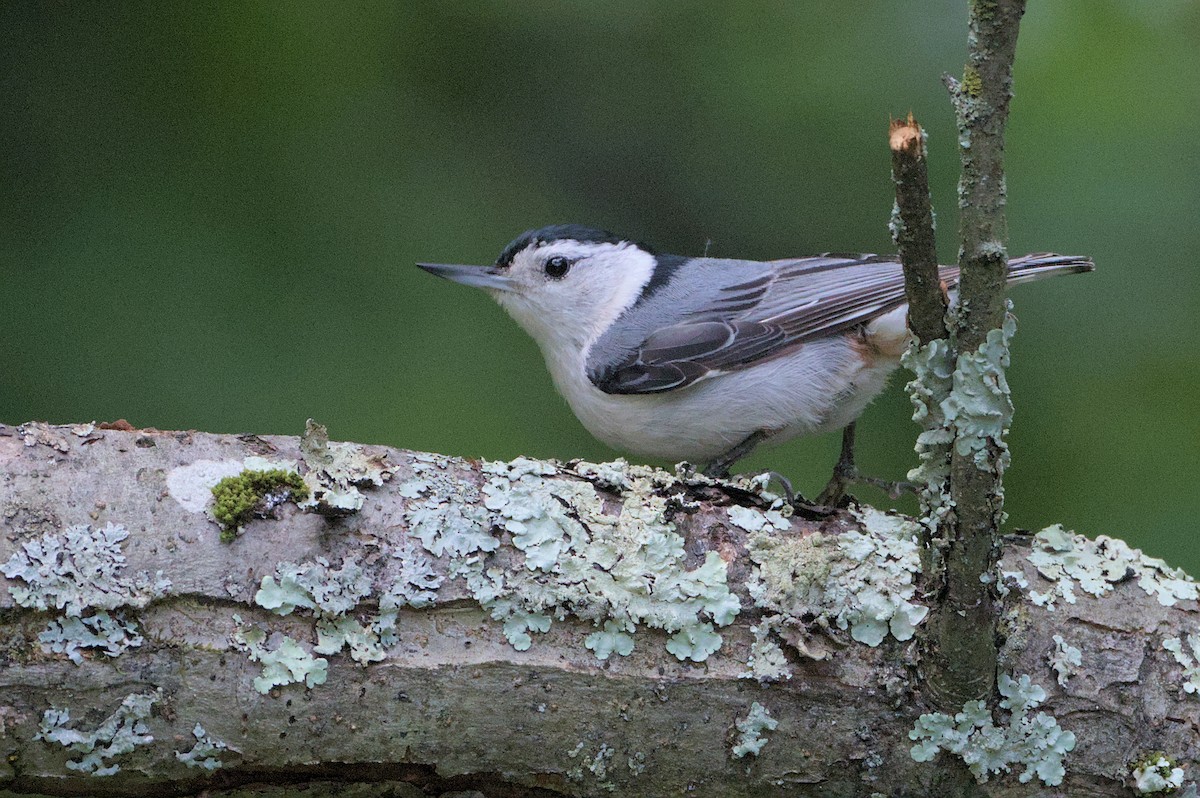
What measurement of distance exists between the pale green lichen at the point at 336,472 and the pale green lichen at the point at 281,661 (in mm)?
183

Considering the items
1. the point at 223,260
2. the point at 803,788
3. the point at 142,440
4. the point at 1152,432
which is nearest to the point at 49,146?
the point at 223,260

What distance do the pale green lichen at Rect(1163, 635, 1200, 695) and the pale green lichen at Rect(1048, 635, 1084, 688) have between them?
0.15 metres

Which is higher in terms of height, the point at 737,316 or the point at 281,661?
the point at 737,316

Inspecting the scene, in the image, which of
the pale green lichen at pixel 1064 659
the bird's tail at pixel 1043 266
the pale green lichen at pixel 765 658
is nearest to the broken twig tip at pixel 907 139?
the pale green lichen at pixel 765 658

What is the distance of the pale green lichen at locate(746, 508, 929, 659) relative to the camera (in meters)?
1.49

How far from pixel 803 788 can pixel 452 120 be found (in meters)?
1.71

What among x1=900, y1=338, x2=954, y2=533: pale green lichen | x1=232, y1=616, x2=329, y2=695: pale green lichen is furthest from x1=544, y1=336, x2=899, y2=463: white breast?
x1=232, y1=616, x2=329, y2=695: pale green lichen

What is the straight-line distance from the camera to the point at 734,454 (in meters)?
2.36

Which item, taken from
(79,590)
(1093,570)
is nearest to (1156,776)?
(1093,570)

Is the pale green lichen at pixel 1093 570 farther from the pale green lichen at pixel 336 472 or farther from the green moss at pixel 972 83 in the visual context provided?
the pale green lichen at pixel 336 472

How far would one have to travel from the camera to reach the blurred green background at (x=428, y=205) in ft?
7.16

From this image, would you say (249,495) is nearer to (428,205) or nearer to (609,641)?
(609,641)

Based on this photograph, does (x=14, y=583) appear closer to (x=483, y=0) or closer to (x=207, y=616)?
(x=207, y=616)

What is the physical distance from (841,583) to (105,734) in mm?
967
